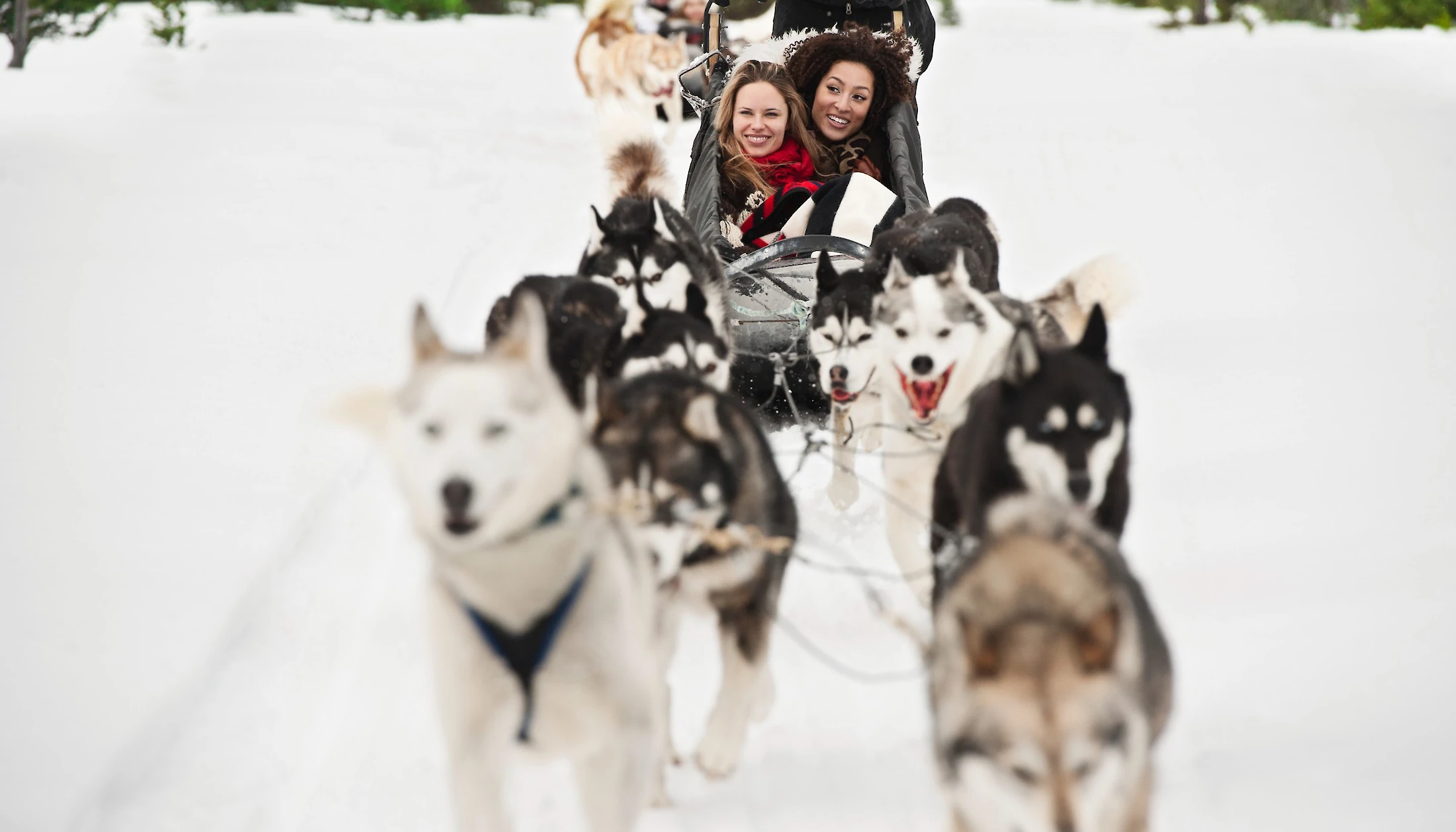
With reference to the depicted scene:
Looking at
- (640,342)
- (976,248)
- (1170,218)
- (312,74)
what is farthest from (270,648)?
(312,74)

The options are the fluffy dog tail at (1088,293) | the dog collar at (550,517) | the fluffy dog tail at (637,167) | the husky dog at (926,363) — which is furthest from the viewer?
the fluffy dog tail at (637,167)

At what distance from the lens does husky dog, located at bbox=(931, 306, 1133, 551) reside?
7.42 ft

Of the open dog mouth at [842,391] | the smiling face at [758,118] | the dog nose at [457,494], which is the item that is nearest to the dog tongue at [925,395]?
the open dog mouth at [842,391]

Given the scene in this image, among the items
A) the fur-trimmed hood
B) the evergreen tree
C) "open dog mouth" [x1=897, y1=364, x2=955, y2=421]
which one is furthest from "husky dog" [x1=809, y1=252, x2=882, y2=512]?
the evergreen tree

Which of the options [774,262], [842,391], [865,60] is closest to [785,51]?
[865,60]

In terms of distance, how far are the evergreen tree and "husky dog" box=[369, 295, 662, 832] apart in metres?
9.10

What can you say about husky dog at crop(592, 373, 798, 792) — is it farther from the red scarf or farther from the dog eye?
the red scarf

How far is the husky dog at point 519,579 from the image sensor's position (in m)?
1.61

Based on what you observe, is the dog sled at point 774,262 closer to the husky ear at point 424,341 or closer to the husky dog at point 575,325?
the husky dog at point 575,325

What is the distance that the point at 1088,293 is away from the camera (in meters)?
3.90

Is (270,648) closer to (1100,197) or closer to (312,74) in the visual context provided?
(1100,197)

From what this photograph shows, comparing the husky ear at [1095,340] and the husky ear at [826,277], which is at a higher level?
the husky ear at [1095,340]

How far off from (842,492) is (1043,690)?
2466mm

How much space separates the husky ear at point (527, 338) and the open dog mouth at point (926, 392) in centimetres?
146
